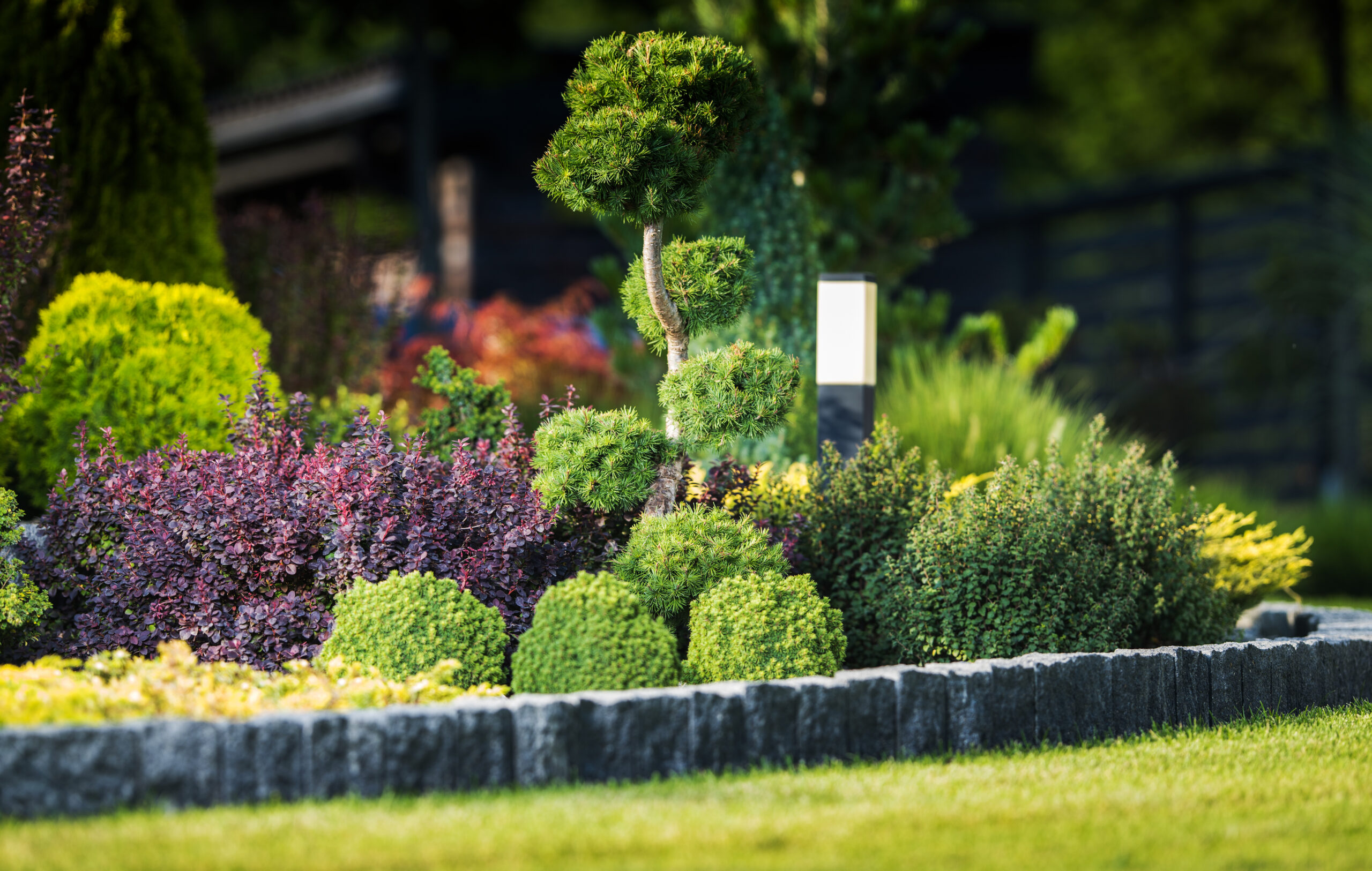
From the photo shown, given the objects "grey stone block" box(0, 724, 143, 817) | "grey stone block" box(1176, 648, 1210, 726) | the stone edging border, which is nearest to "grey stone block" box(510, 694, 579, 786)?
the stone edging border

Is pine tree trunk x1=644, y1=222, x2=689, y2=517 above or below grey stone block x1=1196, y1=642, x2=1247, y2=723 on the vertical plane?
above

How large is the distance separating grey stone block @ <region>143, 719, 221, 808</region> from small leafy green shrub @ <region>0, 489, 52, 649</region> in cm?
168

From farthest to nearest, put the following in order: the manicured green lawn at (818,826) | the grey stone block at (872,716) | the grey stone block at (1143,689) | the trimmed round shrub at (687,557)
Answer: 1. the trimmed round shrub at (687,557)
2. the grey stone block at (1143,689)
3. the grey stone block at (872,716)
4. the manicured green lawn at (818,826)

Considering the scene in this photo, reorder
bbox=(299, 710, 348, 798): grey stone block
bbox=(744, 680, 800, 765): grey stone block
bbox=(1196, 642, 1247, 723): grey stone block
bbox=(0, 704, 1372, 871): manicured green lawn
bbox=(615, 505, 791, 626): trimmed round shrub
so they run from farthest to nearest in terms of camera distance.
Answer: bbox=(1196, 642, 1247, 723): grey stone block
bbox=(615, 505, 791, 626): trimmed round shrub
bbox=(744, 680, 800, 765): grey stone block
bbox=(299, 710, 348, 798): grey stone block
bbox=(0, 704, 1372, 871): manicured green lawn

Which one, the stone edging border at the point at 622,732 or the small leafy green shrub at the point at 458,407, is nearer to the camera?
the stone edging border at the point at 622,732

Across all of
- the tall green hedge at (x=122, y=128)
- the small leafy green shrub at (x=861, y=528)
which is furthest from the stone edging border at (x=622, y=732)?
the tall green hedge at (x=122, y=128)

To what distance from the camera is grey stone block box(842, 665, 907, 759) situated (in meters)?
4.12


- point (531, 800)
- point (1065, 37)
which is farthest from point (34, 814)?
point (1065, 37)

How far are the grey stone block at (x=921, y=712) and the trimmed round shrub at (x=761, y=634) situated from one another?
1.12 ft

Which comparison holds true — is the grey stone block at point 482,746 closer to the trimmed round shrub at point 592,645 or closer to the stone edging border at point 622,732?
the stone edging border at point 622,732

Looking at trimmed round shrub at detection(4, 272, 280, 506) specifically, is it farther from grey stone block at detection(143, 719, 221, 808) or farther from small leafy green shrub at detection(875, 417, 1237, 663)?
small leafy green shrub at detection(875, 417, 1237, 663)

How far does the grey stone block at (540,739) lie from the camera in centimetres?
373

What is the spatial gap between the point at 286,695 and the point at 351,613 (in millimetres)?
514

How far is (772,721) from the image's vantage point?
3.99 metres
